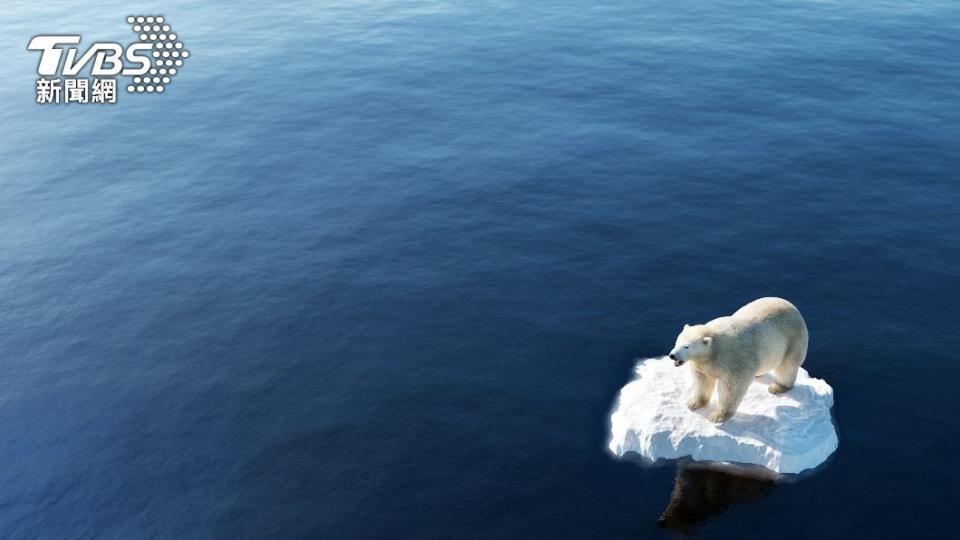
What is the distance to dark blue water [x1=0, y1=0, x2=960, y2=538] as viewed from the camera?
4162 centimetres

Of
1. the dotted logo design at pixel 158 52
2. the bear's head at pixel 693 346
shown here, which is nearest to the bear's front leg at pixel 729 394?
the bear's head at pixel 693 346

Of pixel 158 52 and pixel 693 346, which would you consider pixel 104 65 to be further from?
pixel 693 346

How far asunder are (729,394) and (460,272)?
22763 millimetres

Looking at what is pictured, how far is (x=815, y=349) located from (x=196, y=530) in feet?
113

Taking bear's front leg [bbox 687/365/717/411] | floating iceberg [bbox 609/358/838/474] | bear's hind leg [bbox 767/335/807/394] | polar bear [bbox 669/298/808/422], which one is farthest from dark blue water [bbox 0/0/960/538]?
polar bear [bbox 669/298/808/422]

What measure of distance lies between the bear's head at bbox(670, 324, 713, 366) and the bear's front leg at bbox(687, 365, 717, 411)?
5.42ft

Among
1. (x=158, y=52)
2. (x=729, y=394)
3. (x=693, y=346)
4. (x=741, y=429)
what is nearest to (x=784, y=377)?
(x=741, y=429)

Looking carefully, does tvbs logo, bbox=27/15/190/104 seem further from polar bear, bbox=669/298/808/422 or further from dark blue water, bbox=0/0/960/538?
polar bear, bbox=669/298/808/422

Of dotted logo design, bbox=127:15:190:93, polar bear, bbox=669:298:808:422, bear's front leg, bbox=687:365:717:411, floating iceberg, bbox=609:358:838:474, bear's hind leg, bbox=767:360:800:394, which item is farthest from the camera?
dotted logo design, bbox=127:15:190:93

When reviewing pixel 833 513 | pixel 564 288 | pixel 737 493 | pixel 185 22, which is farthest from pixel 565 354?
pixel 185 22

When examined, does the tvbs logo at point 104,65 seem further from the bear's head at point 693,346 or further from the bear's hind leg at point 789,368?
the bear's hind leg at point 789,368

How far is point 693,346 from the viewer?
40.5 metres

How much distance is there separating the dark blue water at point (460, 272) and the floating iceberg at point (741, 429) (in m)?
1.22

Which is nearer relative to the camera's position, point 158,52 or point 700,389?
point 700,389
